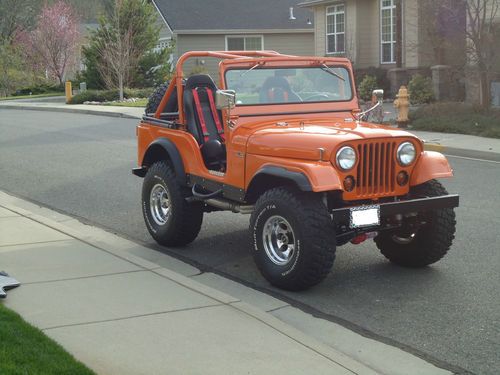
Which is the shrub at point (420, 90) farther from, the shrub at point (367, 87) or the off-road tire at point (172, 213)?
the off-road tire at point (172, 213)

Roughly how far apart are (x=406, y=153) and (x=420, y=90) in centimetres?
2070

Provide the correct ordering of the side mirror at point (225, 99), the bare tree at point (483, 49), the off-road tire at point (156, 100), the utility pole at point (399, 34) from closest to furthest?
the side mirror at point (225, 99)
the off-road tire at point (156, 100)
the bare tree at point (483, 49)
the utility pole at point (399, 34)

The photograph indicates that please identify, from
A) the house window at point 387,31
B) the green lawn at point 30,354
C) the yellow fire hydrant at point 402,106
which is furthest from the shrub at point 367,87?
the green lawn at point 30,354

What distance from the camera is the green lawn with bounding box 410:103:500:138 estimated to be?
18.8 meters

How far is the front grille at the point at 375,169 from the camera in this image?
662 centimetres

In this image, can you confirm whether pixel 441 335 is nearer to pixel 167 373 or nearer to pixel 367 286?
pixel 367 286

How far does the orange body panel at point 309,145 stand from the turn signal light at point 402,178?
0.04 metres

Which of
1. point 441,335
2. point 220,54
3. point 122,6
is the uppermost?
point 122,6

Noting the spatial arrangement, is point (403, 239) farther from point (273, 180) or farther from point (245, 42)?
point (245, 42)

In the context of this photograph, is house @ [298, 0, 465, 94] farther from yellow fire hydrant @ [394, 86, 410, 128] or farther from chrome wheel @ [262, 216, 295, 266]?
chrome wheel @ [262, 216, 295, 266]

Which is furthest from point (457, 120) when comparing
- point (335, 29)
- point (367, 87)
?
point (335, 29)

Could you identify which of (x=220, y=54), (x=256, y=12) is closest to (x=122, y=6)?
(x=256, y=12)

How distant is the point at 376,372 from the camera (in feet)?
16.0

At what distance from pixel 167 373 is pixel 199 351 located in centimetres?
41
